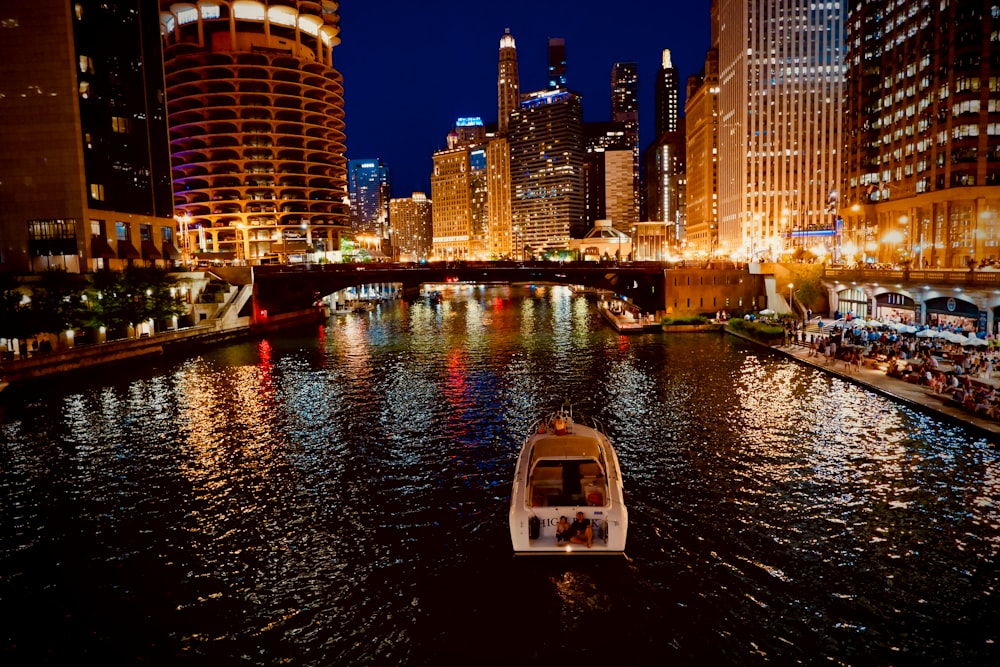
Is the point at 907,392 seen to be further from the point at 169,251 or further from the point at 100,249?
the point at 169,251

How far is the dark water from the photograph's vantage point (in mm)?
19031

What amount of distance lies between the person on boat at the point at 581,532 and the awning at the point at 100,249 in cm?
8155

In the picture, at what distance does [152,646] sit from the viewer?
19141mm

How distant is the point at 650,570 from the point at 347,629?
1026 cm

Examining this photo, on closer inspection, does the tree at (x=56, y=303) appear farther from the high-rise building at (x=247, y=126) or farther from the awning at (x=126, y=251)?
the high-rise building at (x=247, y=126)

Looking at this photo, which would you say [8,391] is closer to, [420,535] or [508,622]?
[420,535]

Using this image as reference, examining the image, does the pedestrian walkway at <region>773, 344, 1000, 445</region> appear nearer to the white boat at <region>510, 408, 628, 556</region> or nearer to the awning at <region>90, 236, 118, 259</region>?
the white boat at <region>510, 408, 628, 556</region>

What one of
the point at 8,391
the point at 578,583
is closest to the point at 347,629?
the point at 578,583

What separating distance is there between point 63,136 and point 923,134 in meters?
130

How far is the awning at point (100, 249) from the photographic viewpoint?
269ft

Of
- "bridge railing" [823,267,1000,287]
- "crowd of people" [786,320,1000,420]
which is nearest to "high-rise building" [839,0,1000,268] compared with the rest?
"bridge railing" [823,267,1000,287]

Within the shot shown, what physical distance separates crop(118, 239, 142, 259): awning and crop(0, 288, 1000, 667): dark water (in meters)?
41.3

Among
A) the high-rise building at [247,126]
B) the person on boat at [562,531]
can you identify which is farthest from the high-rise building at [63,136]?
the person on boat at [562,531]

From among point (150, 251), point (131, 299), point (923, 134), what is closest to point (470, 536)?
point (131, 299)
